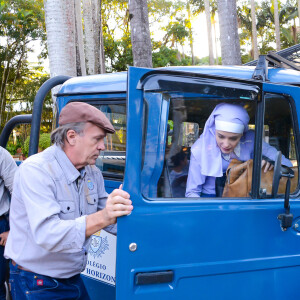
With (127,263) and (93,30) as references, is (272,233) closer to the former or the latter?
(127,263)

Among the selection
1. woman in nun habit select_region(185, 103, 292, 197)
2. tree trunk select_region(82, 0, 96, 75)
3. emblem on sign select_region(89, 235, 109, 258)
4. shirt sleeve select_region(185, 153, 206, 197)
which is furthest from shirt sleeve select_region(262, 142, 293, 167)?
tree trunk select_region(82, 0, 96, 75)

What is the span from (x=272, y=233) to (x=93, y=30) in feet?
42.1

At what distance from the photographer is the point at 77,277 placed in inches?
92.4

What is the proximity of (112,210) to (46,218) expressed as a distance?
30cm

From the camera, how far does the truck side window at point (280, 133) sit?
2.29m

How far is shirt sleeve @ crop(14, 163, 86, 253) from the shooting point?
1.93 metres

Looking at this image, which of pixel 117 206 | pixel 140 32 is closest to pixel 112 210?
pixel 117 206

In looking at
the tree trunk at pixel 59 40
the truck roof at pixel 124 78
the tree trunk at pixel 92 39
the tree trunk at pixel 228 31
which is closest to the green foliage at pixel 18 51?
the tree trunk at pixel 92 39

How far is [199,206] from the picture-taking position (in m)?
2.15

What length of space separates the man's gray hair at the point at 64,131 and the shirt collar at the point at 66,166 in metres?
0.04

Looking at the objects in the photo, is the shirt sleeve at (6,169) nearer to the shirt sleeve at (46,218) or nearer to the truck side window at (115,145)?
the truck side window at (115,145)

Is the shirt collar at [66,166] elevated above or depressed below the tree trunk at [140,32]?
below

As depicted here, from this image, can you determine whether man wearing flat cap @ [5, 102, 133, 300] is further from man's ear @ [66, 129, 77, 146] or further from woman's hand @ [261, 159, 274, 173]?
woman's hand @ [261, 159, 274, 173]

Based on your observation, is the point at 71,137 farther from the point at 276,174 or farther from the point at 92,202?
the point at 276,174
